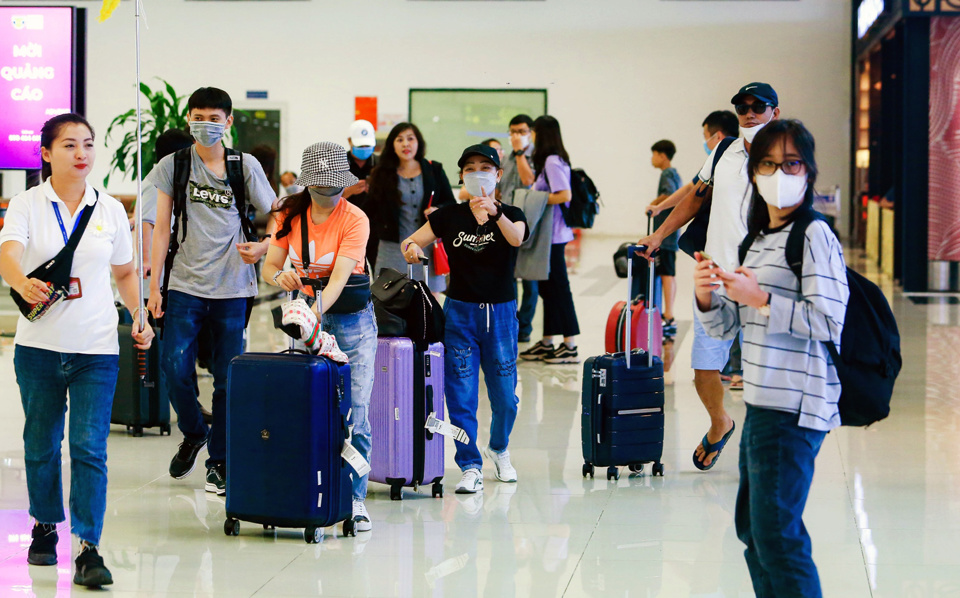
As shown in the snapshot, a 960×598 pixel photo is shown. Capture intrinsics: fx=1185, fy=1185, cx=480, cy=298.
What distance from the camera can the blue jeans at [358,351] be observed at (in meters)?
4.50

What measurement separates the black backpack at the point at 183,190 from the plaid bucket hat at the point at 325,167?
0.85m

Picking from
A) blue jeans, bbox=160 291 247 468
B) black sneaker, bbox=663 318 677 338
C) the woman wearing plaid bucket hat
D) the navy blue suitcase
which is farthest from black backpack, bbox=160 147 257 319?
black sneaker, bbox=663 318 677 338

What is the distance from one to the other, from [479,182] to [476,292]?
0.48m

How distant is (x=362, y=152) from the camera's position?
7.26 m

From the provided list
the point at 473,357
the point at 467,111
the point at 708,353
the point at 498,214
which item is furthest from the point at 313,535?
the point at 467,111

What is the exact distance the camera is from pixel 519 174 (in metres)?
9.20

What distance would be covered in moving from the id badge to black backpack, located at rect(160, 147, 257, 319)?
1.24 metres

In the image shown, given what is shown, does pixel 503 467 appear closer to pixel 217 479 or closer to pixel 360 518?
pixel 360 518

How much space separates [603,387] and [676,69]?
19.5 meters

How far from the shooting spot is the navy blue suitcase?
13.9 feet

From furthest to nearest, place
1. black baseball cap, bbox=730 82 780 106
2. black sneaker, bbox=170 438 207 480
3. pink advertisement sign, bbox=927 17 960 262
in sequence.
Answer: pink advertisement sign, bbox=927 17 960 262 → black sneaker, bbox=170 438 207 480 → black baseball cap, bbox=730 82 780 106

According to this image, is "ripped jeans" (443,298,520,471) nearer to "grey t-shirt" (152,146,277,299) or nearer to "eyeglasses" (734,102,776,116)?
"grey t-shirt" (152,146,277,299)

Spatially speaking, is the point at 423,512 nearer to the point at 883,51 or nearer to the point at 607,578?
the point at 607,578

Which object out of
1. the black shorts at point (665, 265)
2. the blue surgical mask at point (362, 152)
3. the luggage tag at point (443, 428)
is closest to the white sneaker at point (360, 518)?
the luggage tag at point (443, 428)
